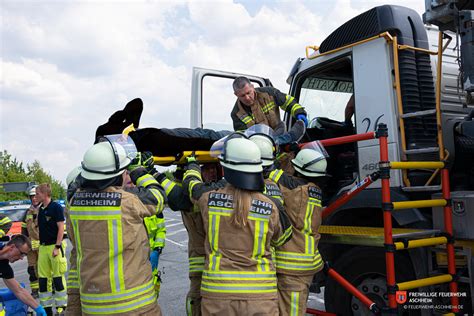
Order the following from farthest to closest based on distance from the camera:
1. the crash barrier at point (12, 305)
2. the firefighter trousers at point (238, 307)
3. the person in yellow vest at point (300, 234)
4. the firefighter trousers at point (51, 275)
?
the firefighter trousers at point (51, 275), the crash barrier at point (12, 305), the person in yellow vest at point (300, 234), the firefighter trousers at point (238, 307)

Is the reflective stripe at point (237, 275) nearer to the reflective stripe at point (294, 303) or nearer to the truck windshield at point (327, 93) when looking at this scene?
the reflective stripe at point (294, 303)

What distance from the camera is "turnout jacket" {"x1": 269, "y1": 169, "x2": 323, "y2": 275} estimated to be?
3.36 meters

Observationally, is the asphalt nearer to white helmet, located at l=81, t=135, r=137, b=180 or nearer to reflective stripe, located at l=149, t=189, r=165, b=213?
reflective stripe, located at l=149, t=189, r=165, b=213

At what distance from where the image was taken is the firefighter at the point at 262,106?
437 cm

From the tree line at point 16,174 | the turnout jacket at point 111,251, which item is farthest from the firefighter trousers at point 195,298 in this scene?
the tree line at point 16,174

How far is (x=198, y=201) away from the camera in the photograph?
9.70ft

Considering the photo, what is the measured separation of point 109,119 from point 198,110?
1.40m

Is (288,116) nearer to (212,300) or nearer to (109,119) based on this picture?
(109,119)

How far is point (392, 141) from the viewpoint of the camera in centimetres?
372

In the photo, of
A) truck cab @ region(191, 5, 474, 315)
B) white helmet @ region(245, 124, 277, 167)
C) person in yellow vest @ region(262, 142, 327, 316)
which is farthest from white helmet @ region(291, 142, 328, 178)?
truck cab @ region(191, 5, 474, 315)

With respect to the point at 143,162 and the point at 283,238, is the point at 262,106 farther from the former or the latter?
the point at 283,238

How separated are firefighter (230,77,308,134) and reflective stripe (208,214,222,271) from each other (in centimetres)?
173

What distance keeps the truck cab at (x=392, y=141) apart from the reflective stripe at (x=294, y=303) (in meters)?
0.65

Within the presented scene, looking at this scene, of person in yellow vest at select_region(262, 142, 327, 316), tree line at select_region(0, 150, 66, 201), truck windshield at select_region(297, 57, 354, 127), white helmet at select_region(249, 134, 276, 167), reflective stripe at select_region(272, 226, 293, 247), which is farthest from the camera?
tree line at select_region(0, 150, 66, 201)
